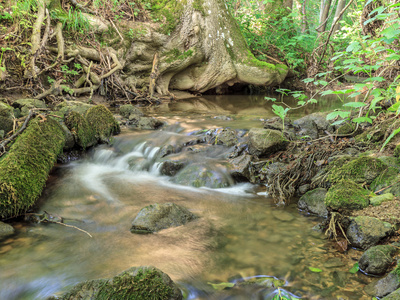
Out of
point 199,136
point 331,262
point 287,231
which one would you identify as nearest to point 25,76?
point 199,136

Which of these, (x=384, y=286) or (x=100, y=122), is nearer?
(x=384, y=286)

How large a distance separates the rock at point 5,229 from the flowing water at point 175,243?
0.09 m

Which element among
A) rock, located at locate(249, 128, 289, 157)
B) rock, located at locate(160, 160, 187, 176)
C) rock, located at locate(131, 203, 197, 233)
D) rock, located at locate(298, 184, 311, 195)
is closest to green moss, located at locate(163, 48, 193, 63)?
rock, located at locate(249, 128, 289, 157)

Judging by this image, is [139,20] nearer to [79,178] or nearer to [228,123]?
[228,123]

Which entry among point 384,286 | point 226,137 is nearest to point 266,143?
point 226,137

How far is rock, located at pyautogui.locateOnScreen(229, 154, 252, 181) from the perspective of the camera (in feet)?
15.0

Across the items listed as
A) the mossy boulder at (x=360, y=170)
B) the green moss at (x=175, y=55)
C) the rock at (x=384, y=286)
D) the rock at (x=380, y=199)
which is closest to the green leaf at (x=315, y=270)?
the rock at (x=384, y=286)

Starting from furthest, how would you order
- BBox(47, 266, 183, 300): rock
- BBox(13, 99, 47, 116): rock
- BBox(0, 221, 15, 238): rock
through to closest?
BBox(13, 99, 47, 116): rock
BBox(0, 221, 15, 238): rock
BBox(47, 266, 183, 300): rock

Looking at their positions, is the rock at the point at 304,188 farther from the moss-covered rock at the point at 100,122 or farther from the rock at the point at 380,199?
the moss-covered rock at the point at 100,122

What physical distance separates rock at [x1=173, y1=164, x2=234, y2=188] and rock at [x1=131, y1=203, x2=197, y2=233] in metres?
1.05

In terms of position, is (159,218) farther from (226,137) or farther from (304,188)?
(226,137)

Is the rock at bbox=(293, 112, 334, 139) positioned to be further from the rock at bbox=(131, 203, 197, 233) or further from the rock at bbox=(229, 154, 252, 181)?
the rock at bbox=(131, 203, 197, 233)

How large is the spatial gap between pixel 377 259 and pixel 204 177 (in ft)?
8.36

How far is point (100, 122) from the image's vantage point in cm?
571
